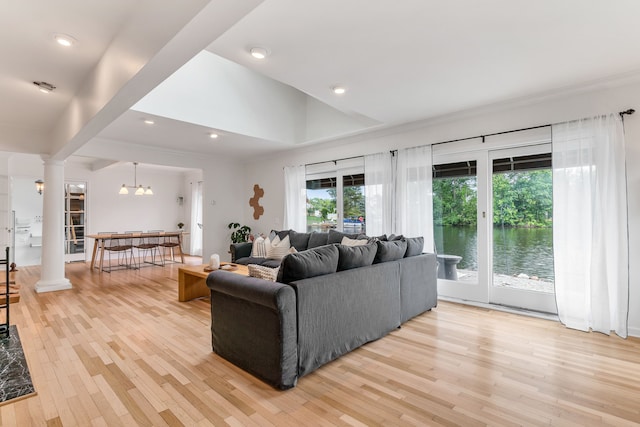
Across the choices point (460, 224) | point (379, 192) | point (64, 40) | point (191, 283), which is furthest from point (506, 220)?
point (64, 40)

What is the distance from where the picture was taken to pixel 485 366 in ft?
8.37

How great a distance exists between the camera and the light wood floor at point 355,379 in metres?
1.93

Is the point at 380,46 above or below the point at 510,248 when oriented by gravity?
above

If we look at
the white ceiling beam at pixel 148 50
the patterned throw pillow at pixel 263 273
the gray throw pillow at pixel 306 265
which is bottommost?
the patterned throw pillow at pixel 263 273

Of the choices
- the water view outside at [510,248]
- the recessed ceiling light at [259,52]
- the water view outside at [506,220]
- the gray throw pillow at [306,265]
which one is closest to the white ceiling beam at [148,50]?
the recessed ceiling light at [259,52]

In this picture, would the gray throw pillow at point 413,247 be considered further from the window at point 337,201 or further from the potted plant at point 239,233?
the potted plant at point 239,233

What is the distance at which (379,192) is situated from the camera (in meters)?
4.98

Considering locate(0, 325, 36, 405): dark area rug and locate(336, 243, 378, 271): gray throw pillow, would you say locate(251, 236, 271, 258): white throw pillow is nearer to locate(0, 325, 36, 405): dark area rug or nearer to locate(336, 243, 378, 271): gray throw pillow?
locate(336, 243, 378, 271): gray throw pillow

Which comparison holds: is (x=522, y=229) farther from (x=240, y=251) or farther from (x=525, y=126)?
(x=240, y=251)

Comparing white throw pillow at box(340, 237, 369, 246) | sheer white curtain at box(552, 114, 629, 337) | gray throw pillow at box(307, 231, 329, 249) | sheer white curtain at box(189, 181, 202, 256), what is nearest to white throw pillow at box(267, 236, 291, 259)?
gray throw pillow at box(307, 231, 329, 249)

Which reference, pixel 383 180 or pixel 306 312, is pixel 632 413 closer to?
pixel 306 312

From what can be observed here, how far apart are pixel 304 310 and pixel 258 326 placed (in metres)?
0.35

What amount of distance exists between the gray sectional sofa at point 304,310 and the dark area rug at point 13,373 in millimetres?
1262

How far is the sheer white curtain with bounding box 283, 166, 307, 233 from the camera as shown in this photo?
6242mm
